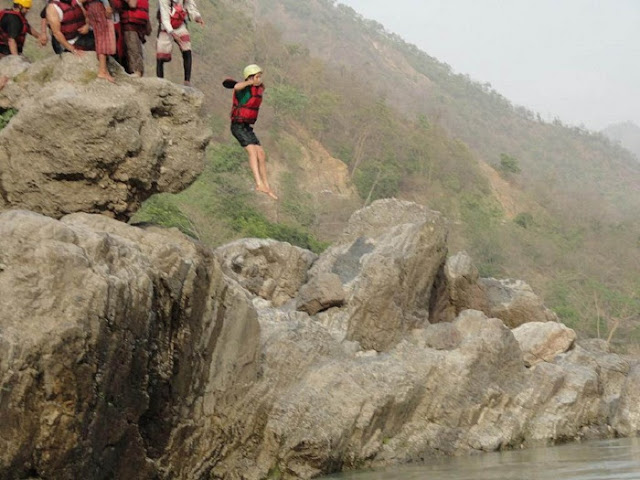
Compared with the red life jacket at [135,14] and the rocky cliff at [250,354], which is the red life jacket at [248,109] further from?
the red life jacket at [135,14]

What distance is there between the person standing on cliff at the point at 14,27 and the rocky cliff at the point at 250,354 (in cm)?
138

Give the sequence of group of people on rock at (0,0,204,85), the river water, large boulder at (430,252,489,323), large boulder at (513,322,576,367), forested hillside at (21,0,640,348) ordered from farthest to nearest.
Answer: forested hillside at (21,0,640,348)
large boulder at (430,252,489,323)
large boulder at (513,322,576,367)
the river water
group of people on rock at (0,0,204,85)

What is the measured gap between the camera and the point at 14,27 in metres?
10.6

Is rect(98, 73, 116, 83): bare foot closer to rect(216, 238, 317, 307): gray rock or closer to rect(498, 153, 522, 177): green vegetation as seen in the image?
rect(216, 238, 317, 307): gray rock

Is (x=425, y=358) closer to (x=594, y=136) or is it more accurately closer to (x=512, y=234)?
(x=512, y=234)

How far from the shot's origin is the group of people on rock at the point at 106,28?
9.05 m

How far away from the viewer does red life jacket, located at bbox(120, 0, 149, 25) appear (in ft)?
31.7

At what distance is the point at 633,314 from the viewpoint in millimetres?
39188

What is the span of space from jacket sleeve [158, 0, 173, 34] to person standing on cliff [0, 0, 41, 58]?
1490 mm

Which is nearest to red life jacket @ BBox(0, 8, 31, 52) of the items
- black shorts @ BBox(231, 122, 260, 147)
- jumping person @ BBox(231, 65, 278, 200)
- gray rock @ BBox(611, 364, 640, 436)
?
jumping person @ BBox(231, 65, 278, 200)

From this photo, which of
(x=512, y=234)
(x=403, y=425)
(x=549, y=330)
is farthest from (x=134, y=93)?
(x=512, y=234)

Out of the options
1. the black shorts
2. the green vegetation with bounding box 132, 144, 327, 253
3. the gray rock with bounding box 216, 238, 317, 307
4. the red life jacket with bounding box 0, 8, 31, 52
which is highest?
the red life jacket with bounding box 0, 8, 31, 52

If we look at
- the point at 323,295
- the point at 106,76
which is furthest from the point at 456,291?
the point at 106,76

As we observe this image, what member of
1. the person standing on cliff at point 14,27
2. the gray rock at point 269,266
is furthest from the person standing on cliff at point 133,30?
the gray rock at point 269,266
